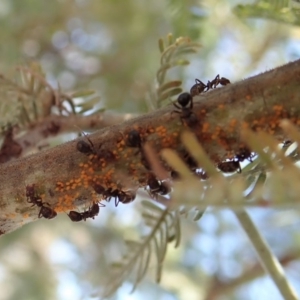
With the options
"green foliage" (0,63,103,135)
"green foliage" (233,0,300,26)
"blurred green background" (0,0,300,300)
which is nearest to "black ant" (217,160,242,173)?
"green foliage" (233,0,300,26)

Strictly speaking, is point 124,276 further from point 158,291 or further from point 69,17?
point 69,17

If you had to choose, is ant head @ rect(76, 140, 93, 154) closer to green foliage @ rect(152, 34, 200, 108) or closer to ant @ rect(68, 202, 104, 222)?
ant @ rect(68, 202, 104, 222)

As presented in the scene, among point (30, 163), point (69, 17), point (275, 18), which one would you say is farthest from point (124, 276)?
point (69, 17)

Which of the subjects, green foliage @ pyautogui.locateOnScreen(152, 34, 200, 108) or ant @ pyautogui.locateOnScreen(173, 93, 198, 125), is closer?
ant @ pyautogui.locateOnScreen(173, 93, 198, 125)

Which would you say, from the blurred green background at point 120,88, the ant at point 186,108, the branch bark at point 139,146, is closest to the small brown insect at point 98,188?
the branch bark at point 139,146

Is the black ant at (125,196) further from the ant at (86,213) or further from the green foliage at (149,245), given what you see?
the green foliage at (149,245)

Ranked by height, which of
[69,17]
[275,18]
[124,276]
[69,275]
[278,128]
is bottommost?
[278,128]
